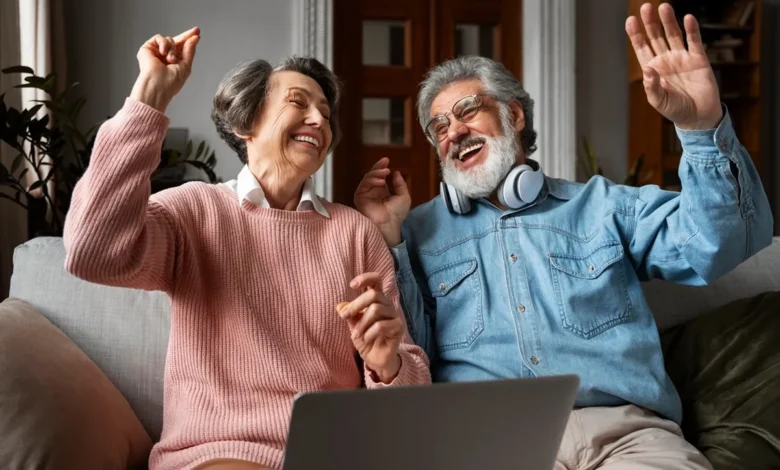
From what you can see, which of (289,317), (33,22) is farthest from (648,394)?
(33,22)

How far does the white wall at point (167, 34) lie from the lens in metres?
4.37

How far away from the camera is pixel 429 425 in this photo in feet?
3.41

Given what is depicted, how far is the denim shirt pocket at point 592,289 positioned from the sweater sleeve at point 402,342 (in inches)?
14.6

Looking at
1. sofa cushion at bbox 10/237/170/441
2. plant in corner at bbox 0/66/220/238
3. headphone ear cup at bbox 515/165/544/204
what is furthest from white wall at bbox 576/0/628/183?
sofa cushion at bbox 10/237/170/441

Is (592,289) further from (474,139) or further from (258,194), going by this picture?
(258,194)

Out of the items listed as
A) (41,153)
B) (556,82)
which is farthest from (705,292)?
(556,82)

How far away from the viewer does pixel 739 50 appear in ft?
17.1

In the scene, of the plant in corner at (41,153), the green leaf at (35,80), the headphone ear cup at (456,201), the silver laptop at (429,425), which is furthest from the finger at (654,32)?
the green leaf at (35,80)

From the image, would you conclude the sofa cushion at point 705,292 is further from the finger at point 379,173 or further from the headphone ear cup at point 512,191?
the finger at point 379,173

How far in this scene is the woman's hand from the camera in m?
1.36

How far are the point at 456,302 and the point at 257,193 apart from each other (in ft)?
1.76

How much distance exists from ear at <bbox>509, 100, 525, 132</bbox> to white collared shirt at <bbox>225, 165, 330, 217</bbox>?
639 millimetres

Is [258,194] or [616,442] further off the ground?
[258,194]

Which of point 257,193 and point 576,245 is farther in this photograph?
point 576,245
